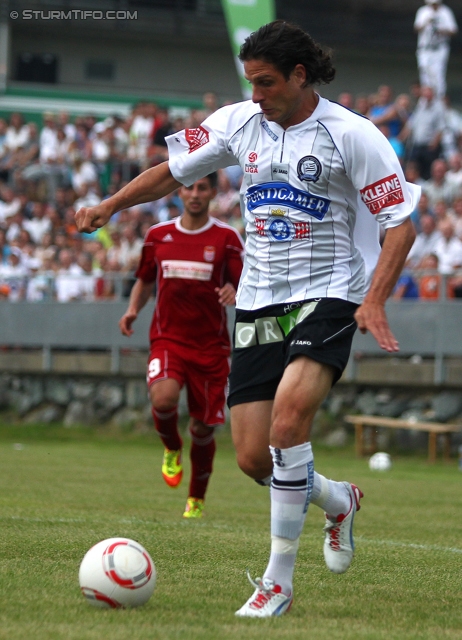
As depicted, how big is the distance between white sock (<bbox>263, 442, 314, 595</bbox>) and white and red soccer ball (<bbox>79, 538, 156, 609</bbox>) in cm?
55

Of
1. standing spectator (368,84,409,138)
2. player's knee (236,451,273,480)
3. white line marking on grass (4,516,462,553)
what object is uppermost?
standing spectator (368,84,409,138)

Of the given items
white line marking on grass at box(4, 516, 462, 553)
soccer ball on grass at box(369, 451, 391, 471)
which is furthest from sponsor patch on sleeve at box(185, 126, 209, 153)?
soccer ball on grass at box(369, 451, 391, 471)

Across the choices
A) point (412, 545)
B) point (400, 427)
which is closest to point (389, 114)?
point (400, 427)

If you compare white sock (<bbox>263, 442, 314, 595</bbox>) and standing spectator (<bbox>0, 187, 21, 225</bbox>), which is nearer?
white sock (<bbox>263, 442, 314, 595</bbox>)

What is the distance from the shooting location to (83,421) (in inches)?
819

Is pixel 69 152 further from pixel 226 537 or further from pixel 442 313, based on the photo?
pixel 226 537

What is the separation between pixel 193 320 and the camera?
386 inches

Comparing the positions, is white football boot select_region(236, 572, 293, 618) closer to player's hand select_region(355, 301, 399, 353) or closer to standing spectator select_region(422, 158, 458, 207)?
player's hand select_region(355, 301, 399, 353)

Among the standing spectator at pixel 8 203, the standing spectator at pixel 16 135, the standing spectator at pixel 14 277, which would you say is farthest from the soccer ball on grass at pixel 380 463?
the standing spectator at pixel 16 135

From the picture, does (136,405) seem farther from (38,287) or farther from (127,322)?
(127,322)

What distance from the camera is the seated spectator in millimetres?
17344

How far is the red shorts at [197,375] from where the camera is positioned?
9.60m

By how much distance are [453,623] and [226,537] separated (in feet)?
9.72

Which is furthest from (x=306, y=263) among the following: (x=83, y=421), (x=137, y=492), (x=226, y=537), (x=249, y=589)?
(x=83, y=421)
